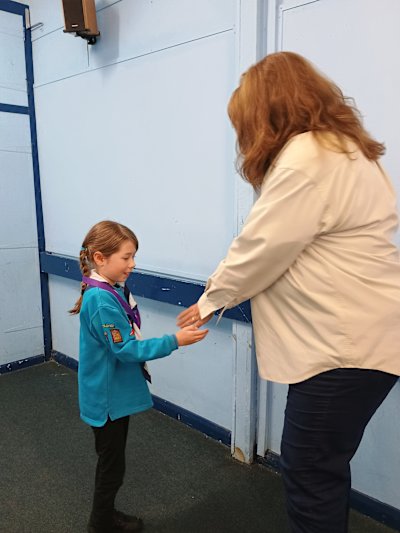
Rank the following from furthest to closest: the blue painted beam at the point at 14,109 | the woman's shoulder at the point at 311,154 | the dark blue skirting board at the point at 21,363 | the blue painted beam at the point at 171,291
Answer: the dark blue skirting board at the point at 21,363 < the blue painted beam at the point at 14,109 < the blue painted beam at the point at 171,291 < the woman's shoulder at the point at 311,154

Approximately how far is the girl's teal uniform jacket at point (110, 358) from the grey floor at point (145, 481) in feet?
1.85

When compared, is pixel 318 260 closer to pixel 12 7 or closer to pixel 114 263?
pixel 114 263

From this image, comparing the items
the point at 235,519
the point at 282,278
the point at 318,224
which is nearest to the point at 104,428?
the point at 235,519

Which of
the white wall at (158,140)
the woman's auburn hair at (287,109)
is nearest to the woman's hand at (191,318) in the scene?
the woman's auburn hair at (287,109)

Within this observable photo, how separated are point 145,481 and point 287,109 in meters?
1.66

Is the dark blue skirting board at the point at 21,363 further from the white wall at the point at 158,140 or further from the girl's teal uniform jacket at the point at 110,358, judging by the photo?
the girl's teal uniform jacket at the point at 110,358

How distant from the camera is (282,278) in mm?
1182

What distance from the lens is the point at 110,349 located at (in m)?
1.53

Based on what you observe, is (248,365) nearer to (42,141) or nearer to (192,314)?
(192,314)

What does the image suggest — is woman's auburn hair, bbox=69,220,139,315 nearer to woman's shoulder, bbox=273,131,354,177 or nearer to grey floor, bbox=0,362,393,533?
woman's shoulder, bbox=273,131,354,177

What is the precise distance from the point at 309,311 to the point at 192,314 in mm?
377

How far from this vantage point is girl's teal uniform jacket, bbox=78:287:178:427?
4.82 ft

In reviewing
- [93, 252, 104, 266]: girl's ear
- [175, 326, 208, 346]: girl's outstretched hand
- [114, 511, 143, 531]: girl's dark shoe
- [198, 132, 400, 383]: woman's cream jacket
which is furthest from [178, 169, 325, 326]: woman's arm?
[114, 511, 143, 531]: girl's dark shoe

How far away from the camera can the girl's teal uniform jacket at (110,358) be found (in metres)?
1.47
